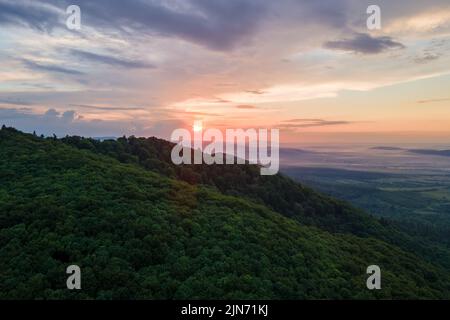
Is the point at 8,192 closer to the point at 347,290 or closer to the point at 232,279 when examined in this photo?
the point at 232,279

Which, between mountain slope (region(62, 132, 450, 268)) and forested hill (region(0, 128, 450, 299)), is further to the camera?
mountain slope (region(62, 132, 450, 268))

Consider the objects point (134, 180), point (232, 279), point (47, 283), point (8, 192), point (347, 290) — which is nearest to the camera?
point (47, 283)

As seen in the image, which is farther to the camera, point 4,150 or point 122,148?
point 122,148

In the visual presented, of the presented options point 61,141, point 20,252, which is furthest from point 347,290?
point 61,141

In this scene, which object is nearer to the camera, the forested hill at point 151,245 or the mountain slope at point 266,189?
the forested hill at point 151,245

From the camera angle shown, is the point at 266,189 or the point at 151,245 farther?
the point at 266,189

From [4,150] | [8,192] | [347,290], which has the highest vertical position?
[4,150]

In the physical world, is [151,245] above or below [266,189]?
below
